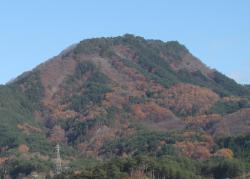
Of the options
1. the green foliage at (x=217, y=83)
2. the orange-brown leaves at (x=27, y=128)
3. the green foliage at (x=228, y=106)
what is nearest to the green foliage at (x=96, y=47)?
the green foliage at (x=217, y=83)

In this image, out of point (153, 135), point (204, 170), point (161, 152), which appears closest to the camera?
point (204, 170)

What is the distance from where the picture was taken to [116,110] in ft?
526

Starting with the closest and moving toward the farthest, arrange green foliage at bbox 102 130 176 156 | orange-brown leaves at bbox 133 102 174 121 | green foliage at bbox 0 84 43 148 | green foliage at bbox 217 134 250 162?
green foliage at bbox 217 134 250 162
green foliage at bbox 102 130 176 156
green foliage at bbox 0 84 43 148
orange-brown leaves at bbox 133 102 174 121

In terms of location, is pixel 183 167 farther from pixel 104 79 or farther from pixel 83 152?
pixel 104 79

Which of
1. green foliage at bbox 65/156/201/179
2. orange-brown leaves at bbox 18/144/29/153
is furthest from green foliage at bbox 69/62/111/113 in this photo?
green foliage at bbox 65/156/201/179

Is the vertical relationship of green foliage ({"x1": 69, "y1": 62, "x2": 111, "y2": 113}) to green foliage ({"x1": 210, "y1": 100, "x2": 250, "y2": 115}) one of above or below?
above

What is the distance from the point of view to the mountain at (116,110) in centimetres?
12206

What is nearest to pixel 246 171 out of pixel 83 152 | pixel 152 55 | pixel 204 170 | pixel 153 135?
pixel 204 170

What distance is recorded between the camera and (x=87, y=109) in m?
164

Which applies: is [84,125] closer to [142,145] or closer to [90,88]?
[90,88]

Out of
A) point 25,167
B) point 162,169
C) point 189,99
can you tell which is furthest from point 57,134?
point 162,169

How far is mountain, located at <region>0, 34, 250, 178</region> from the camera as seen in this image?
400 ft

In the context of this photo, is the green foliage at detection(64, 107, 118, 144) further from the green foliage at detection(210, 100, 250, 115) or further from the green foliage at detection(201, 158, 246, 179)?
the green foliage at detection(201, 158, 246, 179)

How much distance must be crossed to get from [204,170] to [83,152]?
52806mm
